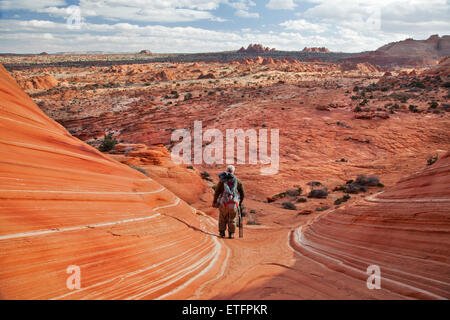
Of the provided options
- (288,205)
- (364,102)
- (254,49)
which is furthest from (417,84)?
(254,49)

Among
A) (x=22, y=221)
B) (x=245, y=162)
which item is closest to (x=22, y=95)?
(x=22, y=221)

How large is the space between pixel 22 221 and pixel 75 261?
1.97 ft

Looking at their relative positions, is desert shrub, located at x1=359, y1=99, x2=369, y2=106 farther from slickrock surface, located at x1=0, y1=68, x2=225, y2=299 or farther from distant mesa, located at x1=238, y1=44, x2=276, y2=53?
distant mesa, located at x1=238, y1=44, x2=276, y2=53

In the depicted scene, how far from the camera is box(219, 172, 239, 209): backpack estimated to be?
5.49 meters

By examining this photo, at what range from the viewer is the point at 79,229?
3.11 m

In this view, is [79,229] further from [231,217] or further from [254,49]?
[254,49]

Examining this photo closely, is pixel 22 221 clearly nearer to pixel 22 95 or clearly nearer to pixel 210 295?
pixel 210 295

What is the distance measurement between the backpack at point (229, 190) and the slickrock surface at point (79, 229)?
2.52 feet

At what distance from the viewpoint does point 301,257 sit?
425 centimetres

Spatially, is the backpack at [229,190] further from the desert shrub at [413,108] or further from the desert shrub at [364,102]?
the desert shrub at [364,102]

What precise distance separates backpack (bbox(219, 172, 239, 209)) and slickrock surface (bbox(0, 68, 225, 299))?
2.52ft

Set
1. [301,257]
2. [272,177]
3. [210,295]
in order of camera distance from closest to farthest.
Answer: [210,295], [301,257], [272,177]

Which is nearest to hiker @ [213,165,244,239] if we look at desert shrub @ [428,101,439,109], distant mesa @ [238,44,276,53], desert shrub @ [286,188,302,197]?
desert shrub @ [286,188,302,197]

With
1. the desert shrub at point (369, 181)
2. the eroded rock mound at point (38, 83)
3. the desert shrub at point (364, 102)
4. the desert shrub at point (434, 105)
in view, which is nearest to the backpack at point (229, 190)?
the desert shrub at point (369, 181)
